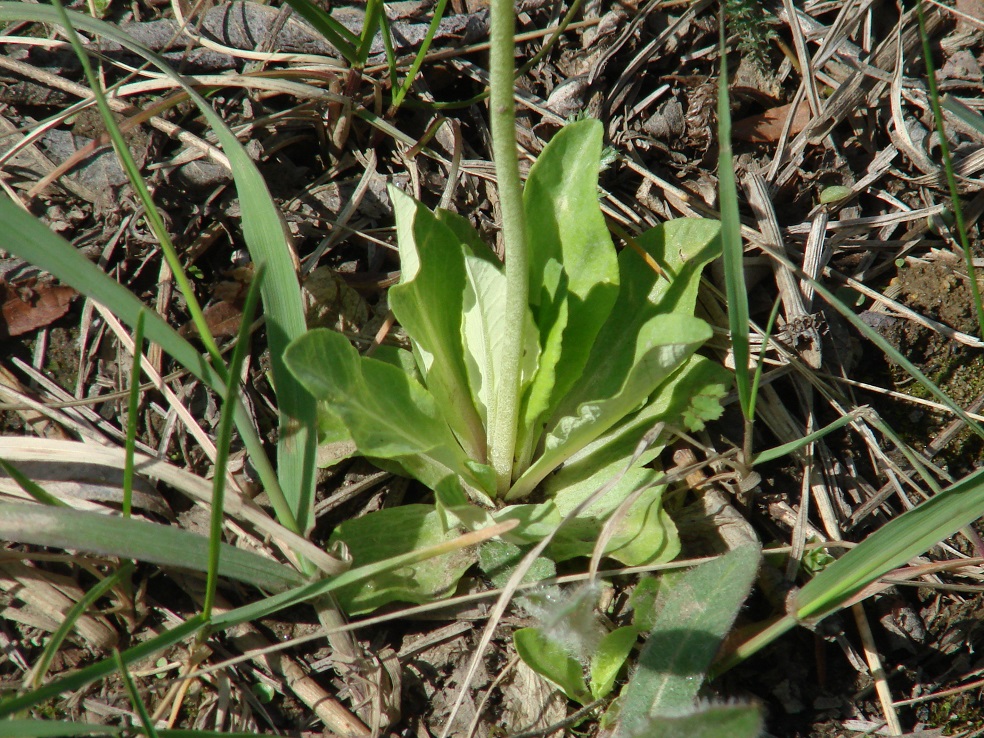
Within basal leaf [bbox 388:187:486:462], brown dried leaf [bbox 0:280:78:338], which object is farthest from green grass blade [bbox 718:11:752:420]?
brown dried leaf [bbox 0:280:78:338]

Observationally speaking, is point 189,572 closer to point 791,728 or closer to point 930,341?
point 791,728

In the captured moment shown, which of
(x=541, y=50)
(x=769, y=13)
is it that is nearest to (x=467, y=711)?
(x=541, y=50)

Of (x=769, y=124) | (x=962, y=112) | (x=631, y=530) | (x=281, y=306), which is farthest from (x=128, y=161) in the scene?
(x=769, y=124)

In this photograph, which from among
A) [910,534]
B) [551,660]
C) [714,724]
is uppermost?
[910,534]

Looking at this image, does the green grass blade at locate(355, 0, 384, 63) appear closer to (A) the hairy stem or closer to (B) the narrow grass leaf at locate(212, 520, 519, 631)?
(A) the hairy stem

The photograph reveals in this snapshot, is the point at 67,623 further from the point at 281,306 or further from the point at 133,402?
the point at 281,306

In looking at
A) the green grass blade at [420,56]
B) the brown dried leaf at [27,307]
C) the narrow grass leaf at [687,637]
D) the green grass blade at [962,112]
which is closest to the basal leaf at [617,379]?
the narrow grass leaf at [687,637]

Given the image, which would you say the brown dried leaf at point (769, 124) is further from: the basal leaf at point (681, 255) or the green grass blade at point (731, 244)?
the green grass blade at point (731, 244)
